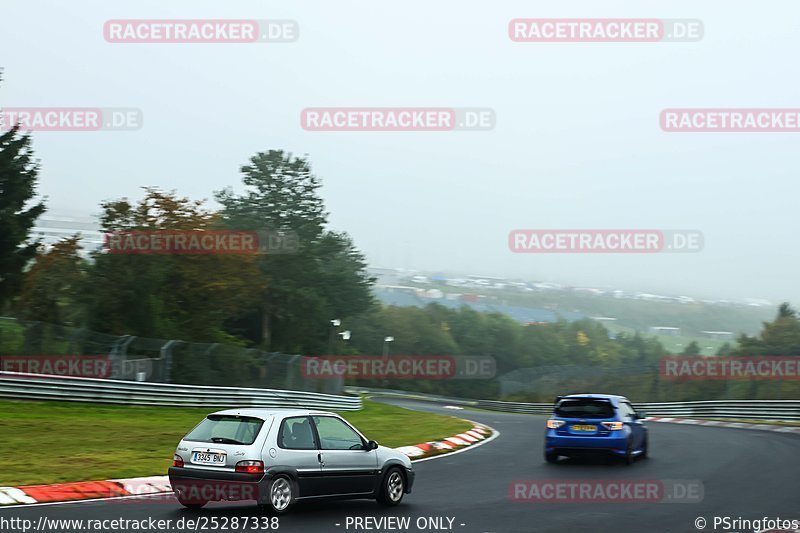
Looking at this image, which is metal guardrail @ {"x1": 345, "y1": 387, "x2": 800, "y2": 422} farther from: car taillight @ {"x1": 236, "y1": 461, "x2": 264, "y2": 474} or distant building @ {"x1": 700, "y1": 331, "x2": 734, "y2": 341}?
distant building @ {"x1": 700, "y1": 331, "x2": 734, "y2": 341}

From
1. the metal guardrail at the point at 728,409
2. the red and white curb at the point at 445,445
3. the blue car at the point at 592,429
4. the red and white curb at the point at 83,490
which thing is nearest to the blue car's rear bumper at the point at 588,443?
the blue car at the point at 592,429

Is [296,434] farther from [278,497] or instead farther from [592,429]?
[592,429]

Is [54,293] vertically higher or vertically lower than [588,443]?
higher

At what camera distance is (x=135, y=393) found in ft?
96.7

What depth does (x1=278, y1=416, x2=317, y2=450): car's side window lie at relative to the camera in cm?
1099

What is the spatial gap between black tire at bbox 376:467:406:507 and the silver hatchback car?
13 millimetres

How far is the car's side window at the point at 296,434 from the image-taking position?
10994mm

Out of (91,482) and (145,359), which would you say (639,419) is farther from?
(145,359)

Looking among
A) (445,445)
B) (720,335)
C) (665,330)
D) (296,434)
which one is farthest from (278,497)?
(665,330)

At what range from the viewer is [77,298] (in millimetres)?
40312

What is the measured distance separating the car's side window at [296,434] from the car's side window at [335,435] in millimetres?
174

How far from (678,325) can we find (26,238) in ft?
345

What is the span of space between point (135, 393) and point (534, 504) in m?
19.9

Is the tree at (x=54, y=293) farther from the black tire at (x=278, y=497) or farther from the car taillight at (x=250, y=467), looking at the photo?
the car taillight at (x=250, y=467)
